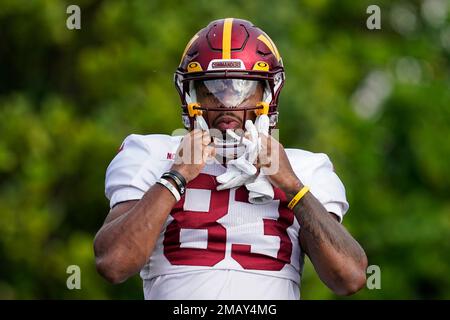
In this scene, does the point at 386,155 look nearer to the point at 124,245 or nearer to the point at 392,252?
the point at 392,252

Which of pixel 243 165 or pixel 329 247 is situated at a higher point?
pixel 243 165

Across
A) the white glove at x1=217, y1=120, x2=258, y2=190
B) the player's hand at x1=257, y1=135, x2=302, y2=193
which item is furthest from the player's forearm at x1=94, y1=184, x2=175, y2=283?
the player's hand at x1=257, y1=135, x2=302, y2=193

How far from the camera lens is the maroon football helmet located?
6336 millimetres

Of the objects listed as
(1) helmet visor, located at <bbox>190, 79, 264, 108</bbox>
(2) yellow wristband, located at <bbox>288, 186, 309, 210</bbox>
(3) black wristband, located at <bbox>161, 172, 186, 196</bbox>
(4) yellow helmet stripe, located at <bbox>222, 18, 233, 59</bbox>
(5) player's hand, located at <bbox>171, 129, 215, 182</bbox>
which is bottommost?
(2) yellow wristband, located at <bbox>288, 186, 309, 210</bbox>

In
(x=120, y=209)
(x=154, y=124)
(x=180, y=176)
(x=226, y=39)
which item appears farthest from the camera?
(x=154, y=124)

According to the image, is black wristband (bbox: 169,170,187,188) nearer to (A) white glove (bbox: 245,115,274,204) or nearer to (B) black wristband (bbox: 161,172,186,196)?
(B) black wristband (bbox: 161,172,186,196)

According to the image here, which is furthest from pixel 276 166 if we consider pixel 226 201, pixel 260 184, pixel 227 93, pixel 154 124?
pixel 154 124

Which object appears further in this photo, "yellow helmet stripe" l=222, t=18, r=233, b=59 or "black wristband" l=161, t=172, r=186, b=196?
"yellow helmet stripe" l=222, t=18, r=233, b=59

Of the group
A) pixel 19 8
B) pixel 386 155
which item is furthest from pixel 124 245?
pixel 386 155

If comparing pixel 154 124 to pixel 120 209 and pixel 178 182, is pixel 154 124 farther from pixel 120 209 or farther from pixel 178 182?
pixel 178 182

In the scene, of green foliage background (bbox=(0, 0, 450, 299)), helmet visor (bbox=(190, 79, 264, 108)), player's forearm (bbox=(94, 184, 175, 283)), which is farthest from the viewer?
green foliage background (bbox=(0, 0, 450, 299))

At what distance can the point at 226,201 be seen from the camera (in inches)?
249

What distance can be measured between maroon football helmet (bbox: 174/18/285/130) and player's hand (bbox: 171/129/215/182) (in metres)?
0.18

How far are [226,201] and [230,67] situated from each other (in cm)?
61
